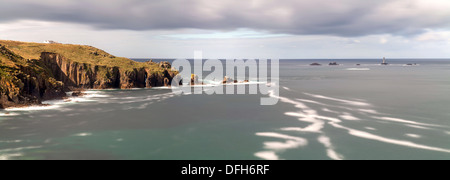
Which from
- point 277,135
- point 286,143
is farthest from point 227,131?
point 286,143

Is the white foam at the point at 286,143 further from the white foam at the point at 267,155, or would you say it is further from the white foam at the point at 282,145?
the white foam at the point at 267,155

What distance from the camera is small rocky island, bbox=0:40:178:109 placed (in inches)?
3000

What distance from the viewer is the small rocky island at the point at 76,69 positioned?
76.2 meters

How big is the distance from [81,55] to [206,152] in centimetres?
10561

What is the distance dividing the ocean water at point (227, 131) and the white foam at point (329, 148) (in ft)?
0.40

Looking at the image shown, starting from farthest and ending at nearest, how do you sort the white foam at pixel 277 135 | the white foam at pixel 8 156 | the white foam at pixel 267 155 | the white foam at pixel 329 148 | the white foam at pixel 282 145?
the white foam at pixel 277 135 < the white foam at pixel 282 145 < the white foam at pixel 329 148 < the white foam at pixel 267 155 < the white foam at pixel 8 156

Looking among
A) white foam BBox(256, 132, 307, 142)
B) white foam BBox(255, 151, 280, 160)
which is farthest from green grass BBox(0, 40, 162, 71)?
white foam BBox(255, 151, 280, 160)

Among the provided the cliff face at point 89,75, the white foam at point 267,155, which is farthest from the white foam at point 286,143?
the cliff face at point 89,75

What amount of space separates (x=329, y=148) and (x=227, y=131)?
16.2 metres

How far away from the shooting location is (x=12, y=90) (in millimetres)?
63531

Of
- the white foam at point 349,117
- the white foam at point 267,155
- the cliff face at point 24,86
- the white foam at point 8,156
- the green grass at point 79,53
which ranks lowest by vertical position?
the white foam at point 267,155
